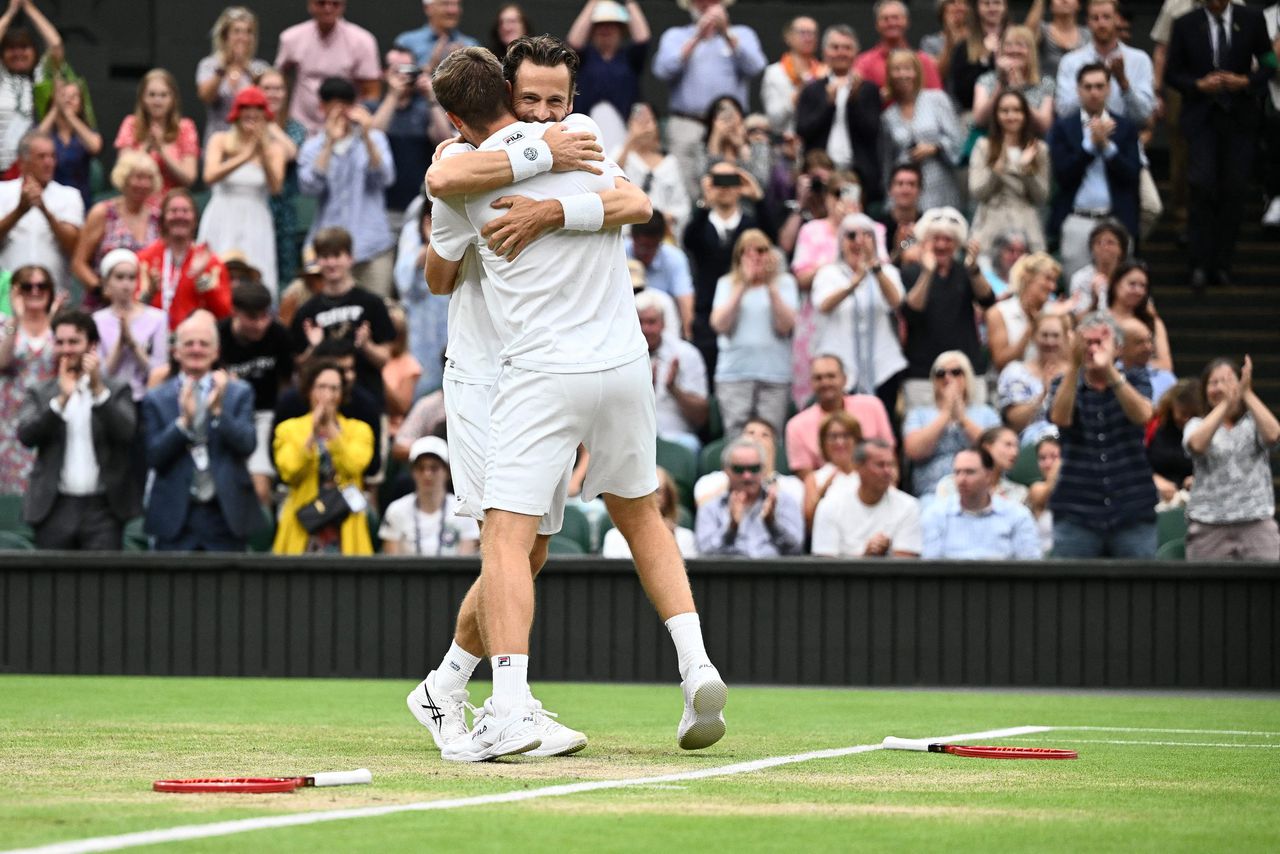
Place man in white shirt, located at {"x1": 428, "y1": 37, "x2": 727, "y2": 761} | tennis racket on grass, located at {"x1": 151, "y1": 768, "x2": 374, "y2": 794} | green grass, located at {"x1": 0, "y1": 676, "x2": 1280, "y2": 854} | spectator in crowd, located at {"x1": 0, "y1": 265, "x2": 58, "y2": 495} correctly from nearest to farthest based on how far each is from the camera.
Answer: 1. green grass, located at {"x1": 0, "y1": 676, "x2": 1280, "y2": 854}
2. tennis racket on grass, located at {"x1": 151, "y1": 768, "x2": 374, "y2": 794}
3. man in white shirt, located at {"x1": 428, "y1": 37, "x2": 727, "y2": 761}
4. spectator in crowd, located at {"x1": 0, "y1": 265, "x2": 58, "y2": 495}

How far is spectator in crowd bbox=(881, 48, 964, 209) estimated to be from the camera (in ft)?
52.9

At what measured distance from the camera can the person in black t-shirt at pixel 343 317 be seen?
13.5 m

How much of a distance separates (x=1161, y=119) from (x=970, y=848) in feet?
53.8

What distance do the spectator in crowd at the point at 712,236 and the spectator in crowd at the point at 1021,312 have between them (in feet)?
6.27

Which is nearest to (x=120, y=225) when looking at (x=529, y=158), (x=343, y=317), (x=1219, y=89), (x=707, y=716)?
(x=343, y=317)

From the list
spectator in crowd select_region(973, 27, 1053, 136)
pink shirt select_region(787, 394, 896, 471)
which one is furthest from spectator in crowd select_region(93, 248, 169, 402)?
spectator in crowd select_region(973, 27, 1053, 136)

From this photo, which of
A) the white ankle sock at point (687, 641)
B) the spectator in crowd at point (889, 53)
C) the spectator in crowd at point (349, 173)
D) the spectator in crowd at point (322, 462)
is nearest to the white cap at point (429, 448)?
the spectator in crowd at point (322, 462)

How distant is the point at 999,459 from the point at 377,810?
8.59m

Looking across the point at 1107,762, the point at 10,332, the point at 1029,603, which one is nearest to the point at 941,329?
the point at 1029,603

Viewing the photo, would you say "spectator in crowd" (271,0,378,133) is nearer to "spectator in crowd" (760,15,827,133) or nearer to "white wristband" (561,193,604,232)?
"spectator in crowd" (760,15,827,133)

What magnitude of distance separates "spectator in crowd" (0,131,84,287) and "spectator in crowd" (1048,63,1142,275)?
284 inches

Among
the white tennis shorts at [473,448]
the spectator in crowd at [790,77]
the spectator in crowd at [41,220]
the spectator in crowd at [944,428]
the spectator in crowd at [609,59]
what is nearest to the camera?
the white tennis shorts at [473,448]

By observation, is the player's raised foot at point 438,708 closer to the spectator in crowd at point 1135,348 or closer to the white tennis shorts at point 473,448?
the white tennis shorts at point 473,448

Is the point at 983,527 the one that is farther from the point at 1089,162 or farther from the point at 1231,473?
the point at 1089,162
